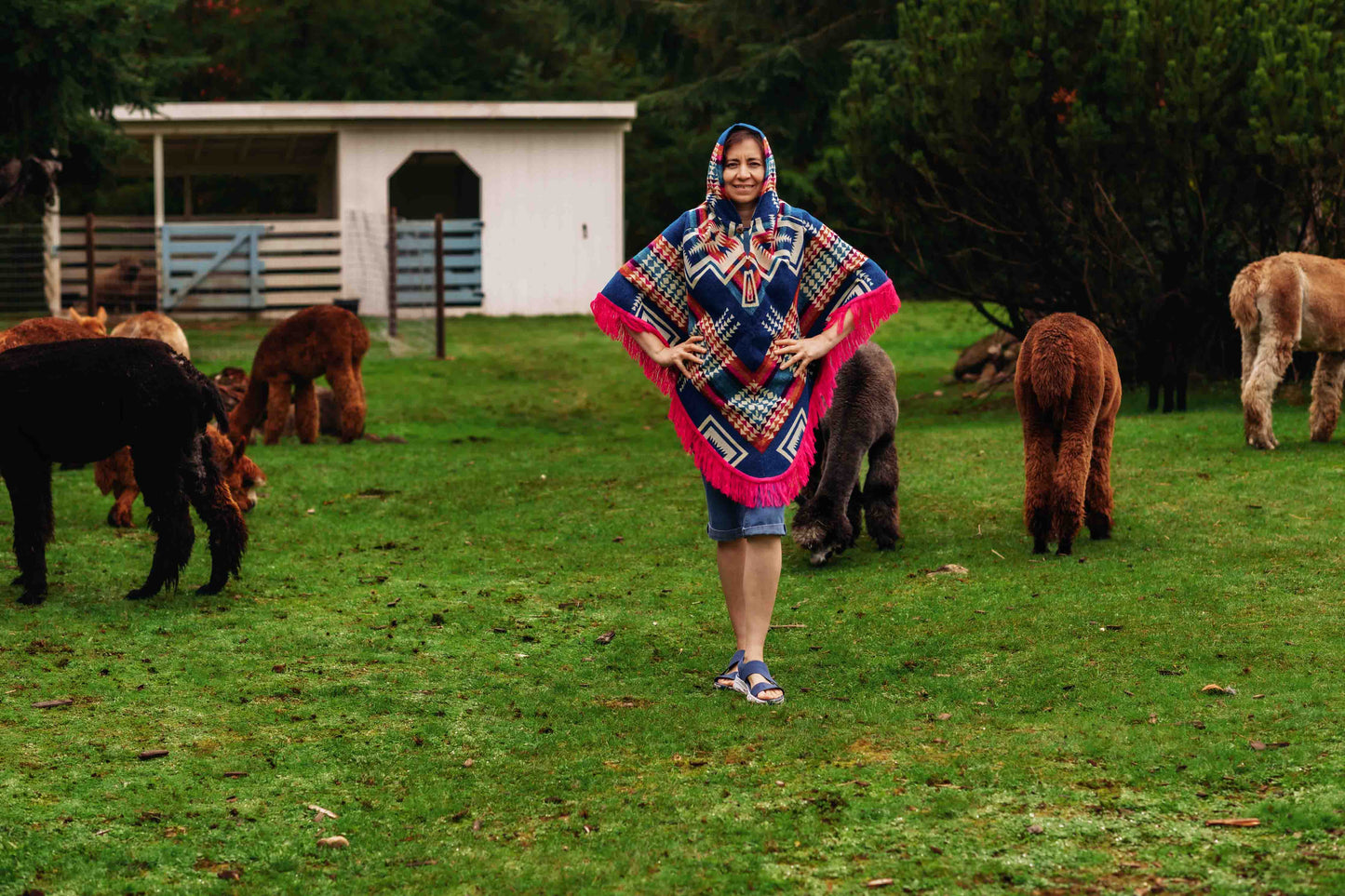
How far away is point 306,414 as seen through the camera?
14906 mm

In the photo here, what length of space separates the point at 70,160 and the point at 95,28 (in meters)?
6.44

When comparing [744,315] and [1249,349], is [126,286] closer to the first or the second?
[1249,349]

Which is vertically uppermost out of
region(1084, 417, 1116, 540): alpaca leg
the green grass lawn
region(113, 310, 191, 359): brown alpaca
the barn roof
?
the barn roof

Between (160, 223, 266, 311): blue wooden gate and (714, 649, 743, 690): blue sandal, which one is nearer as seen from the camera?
(714, 649, 743, 690): blue sandal

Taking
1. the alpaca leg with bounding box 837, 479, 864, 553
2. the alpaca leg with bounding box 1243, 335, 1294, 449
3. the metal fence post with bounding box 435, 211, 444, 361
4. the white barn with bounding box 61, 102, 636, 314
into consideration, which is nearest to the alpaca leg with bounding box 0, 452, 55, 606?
the alpaca leg with bounding box 837, 479, 864, 553

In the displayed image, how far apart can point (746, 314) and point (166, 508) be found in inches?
144

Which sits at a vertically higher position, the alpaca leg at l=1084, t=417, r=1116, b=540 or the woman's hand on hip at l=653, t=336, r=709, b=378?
the woman's hand on hip at l=653, t=336, r=709, b=378

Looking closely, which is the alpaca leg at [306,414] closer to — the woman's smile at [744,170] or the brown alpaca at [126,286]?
the woman's smile at [744,170]

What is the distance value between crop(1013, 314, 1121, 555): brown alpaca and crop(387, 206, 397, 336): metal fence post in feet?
50.4

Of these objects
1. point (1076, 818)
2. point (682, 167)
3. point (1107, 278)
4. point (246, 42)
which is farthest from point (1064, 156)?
point (246, 42)

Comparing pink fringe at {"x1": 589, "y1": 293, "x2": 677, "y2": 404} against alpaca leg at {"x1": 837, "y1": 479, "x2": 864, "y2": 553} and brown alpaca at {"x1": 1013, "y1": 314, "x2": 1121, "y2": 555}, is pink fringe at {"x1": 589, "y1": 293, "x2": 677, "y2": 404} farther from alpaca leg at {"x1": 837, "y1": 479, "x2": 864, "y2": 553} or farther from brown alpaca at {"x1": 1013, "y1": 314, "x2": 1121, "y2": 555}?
alpaca leg at {"x1": 837, "y1": 479, "x2": 864, "y2": 553}

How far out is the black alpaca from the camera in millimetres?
7875

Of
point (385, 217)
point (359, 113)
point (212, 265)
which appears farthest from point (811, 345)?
point (359, 113)

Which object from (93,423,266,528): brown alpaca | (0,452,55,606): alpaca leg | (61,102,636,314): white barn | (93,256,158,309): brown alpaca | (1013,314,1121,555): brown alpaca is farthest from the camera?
(61,102,636,314): white barn
